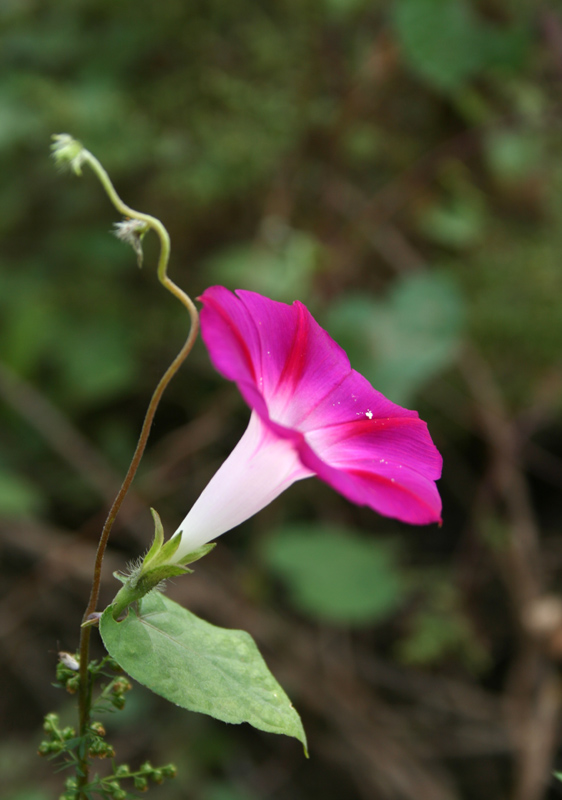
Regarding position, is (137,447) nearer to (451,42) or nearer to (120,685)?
(120,685)

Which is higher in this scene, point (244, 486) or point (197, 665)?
point (244, 486)

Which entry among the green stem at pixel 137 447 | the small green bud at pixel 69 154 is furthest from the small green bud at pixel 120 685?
the small green bud at pixel 69 154

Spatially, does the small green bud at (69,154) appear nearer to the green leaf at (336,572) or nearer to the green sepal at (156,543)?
the green sepal at (156,543)

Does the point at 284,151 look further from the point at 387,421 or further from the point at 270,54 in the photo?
the point at 387,421

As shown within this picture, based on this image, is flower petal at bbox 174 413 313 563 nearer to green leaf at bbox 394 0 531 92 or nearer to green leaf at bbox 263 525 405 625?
green leaf at bbox 263 525 405 625

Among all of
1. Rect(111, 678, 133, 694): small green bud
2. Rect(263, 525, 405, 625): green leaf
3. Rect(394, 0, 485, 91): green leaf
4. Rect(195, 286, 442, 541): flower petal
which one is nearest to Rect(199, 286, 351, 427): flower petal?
Rect(195, 286, 442, 541): flower petal

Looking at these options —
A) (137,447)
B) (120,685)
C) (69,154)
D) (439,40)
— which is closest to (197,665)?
(120,685)

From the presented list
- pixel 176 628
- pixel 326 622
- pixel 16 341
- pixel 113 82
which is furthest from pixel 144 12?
pixel 176 628
